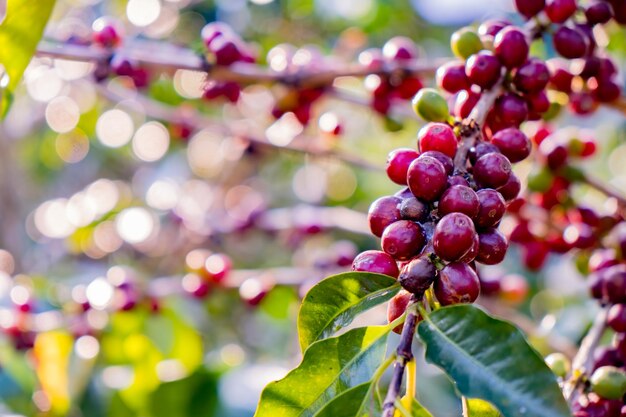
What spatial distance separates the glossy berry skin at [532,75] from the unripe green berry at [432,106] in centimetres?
15

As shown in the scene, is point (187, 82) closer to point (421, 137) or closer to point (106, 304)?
point (106, 304)

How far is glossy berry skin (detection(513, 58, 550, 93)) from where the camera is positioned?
110 centimetres

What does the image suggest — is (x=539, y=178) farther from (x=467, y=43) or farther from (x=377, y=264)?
(x=377, y=264)

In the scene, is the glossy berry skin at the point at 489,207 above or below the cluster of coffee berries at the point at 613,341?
above

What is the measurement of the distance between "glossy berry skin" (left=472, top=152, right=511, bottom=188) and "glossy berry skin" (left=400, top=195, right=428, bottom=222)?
9cm

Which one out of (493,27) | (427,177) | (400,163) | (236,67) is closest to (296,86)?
(236,67)

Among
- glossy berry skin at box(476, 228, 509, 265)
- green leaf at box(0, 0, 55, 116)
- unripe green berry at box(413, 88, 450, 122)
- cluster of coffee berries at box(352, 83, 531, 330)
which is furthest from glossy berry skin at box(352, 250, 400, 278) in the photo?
green leaf at box(0, 0, 55, 116)

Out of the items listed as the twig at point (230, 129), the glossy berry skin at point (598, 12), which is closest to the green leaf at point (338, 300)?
the glossy berry skin at point (598, 12)

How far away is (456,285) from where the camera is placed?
813 millimetres

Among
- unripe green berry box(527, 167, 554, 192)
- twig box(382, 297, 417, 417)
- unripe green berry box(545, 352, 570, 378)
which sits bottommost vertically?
unripe green berry box(527, 167, 554, 192)

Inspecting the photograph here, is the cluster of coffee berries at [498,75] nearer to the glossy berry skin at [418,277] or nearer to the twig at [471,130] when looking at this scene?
the twig at [471,130]

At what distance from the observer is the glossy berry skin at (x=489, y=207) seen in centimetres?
87

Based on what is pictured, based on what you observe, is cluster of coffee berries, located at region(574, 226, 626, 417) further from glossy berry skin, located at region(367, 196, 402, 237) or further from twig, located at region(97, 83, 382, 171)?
twig, located at region(97, 83, 382, 171)

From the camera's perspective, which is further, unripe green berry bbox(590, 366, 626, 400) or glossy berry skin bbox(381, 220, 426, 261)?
unripe green berry bbox(590, 366, 626, 400)
